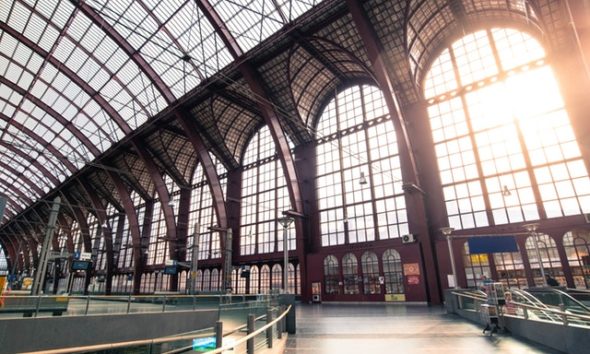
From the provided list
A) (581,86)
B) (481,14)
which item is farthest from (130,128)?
(581,86)

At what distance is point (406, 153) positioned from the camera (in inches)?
934

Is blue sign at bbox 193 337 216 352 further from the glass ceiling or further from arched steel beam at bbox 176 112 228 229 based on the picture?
arched steel beam at bbox 176 112 228 229

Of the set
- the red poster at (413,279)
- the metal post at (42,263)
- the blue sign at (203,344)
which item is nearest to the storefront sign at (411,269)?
the red poster at (413,279)

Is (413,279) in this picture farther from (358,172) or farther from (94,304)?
(94,304)

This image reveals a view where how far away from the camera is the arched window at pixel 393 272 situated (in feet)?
79.4

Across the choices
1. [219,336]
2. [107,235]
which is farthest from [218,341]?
[107,235]

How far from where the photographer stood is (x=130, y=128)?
35594 millimetres

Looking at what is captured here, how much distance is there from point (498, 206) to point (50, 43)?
40753 mm

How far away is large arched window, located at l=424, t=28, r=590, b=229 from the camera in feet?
Answer: 65.1

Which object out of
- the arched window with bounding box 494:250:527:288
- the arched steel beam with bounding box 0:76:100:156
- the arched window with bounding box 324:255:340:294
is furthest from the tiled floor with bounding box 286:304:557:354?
the arched steel beam with bounding box 0:76:100:156

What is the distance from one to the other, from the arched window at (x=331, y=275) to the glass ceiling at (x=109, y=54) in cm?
1963

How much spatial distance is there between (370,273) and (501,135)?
568 inches

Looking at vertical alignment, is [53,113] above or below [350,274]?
above

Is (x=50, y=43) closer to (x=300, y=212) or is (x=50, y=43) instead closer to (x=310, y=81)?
(x=310, y=81)
